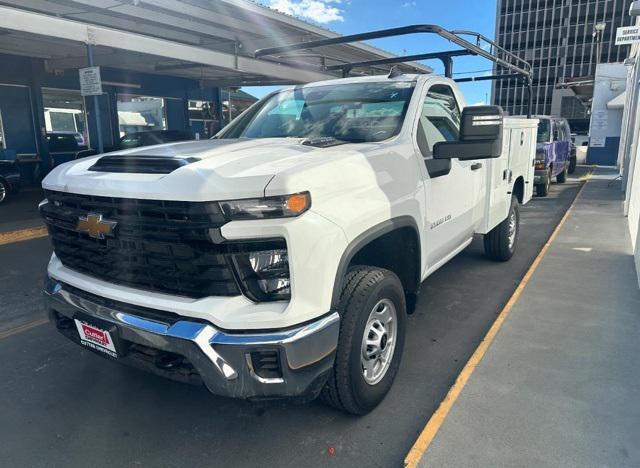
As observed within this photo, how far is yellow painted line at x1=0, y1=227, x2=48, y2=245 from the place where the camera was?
25.1ft

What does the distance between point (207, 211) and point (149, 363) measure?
0.89 meters

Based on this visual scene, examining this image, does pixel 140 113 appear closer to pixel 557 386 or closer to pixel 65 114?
pixel 65 114

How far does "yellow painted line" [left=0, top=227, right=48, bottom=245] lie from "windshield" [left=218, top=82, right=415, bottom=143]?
5.52 meters

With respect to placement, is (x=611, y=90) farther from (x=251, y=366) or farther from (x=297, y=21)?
(x=251, y=366)

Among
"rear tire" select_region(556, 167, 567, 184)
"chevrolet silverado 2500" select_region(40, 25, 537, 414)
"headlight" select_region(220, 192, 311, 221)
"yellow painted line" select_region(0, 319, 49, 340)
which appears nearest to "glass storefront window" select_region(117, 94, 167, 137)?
"rear tire" select_region(556, 167, 567, 184)

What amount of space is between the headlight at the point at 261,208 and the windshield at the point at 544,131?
11807 mm

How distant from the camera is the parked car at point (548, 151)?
11.8 metres

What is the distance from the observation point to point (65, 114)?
15.5 meters

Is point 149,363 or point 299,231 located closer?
point 299,231

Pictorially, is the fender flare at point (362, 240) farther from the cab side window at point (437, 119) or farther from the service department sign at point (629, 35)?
the service department sign at point (629, 35)

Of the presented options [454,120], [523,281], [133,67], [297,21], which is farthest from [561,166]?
[133,67]

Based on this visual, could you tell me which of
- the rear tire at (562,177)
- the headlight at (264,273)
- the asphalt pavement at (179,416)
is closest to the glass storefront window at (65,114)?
the asphalt pavement at (179,416)

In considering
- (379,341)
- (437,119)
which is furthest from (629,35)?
(379,341)

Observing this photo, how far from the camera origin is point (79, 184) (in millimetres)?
2584
